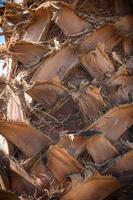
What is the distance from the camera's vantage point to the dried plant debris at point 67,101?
215cm

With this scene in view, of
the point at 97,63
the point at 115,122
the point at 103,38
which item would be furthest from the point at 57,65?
the point at 115,122

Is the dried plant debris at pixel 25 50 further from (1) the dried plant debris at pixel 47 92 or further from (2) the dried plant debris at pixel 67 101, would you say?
(1) the dried plant debris at pixel 47 92

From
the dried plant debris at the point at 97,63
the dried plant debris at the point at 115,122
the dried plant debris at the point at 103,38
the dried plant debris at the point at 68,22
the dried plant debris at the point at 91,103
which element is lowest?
the dried plant debris at the point at 115,122

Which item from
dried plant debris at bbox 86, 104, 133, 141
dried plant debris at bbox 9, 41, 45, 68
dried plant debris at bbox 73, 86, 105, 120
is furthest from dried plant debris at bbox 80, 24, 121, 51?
dried plant debris at bbox 86, 104, 133, 141

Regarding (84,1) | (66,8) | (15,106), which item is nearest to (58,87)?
(15,106)

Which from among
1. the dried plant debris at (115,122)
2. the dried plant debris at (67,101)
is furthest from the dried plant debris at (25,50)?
the dried plant debris at (115,122)

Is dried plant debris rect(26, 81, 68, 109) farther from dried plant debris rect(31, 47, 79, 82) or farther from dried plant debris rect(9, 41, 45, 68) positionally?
dried plant debris rect(9, 41, 45, 68)

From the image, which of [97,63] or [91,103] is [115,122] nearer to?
[91,103]

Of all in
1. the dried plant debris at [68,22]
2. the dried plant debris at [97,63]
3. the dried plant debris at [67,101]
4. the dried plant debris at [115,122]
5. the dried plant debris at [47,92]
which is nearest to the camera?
the dried plant debris at [67,101]

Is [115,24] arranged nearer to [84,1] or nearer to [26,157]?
[84,1]

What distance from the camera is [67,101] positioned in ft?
7.91

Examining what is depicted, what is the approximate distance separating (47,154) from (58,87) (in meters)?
0.40

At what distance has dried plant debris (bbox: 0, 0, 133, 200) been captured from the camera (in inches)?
84.7

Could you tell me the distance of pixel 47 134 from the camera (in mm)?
2336
